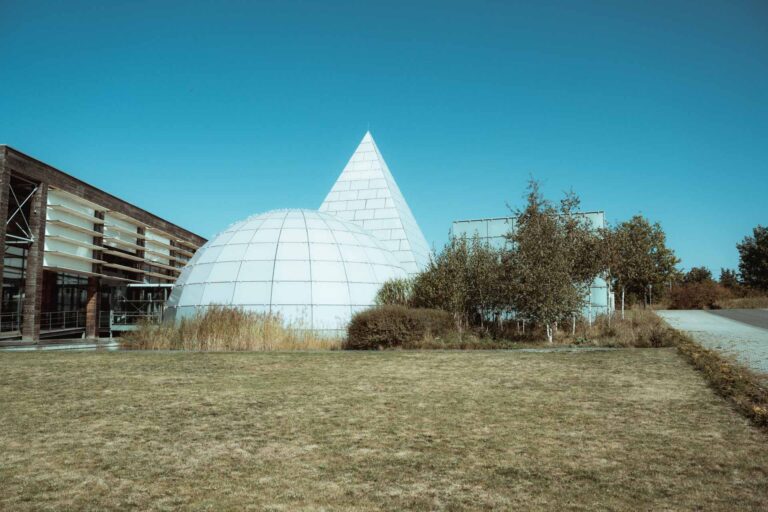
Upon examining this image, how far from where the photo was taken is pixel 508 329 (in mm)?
20391

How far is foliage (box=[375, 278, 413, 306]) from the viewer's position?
22609 mm

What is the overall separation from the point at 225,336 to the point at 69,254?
1770 centimetres

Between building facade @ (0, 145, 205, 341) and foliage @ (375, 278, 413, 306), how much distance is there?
1008 centimetres

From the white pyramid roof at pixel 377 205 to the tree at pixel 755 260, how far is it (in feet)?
130

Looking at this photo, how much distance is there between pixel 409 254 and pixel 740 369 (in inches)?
885

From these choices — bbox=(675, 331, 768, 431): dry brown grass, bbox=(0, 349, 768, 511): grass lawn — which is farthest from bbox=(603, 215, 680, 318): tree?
bbox=(0, 349, 768, 511): grass lawn

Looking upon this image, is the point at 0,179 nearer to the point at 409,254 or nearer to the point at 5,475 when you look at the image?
the point at 409,254

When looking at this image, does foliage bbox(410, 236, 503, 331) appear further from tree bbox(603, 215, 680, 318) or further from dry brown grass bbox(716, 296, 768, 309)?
dry brown grass bbox(716, 296, 768, 309)

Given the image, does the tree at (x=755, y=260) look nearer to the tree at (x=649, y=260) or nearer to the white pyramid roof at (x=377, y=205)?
the tree at (x=649, y=260)

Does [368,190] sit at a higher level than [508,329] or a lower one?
higher

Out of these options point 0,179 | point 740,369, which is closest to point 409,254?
point 0,179

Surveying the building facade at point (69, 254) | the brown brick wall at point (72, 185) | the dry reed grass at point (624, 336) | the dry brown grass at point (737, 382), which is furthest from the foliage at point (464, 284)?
the brown brick wall at point (72, 185)

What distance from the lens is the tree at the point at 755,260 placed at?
56325 millimetres

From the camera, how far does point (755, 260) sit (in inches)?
2270
